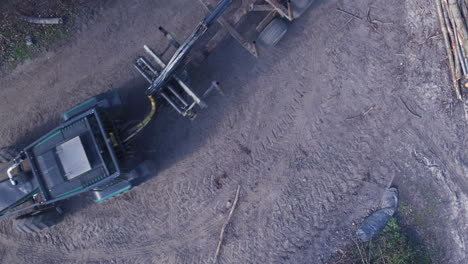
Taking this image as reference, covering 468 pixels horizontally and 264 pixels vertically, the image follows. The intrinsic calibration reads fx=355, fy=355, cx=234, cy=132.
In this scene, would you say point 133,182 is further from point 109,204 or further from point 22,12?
point 22,12

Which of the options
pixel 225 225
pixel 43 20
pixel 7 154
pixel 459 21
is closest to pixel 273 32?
pixel 459 21

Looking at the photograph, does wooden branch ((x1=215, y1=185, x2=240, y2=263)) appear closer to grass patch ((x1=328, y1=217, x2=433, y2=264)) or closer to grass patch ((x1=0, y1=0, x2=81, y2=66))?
grass patch ((x1=328, y1=217, x2=433, y2=264))

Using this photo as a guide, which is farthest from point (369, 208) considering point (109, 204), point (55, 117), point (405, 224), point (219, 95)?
point (55, 117)

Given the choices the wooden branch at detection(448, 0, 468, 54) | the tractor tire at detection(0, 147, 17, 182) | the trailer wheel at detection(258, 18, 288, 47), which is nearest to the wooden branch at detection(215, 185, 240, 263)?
the trailer wheel at detection(258, 18, 288, 47)

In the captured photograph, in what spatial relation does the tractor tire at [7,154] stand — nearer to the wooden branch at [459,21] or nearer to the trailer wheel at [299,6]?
the trailer wheel at [299,6]

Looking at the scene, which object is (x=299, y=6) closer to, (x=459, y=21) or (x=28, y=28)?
(x=459, y=21)

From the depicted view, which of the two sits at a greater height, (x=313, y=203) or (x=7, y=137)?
(x=7, y=137)
